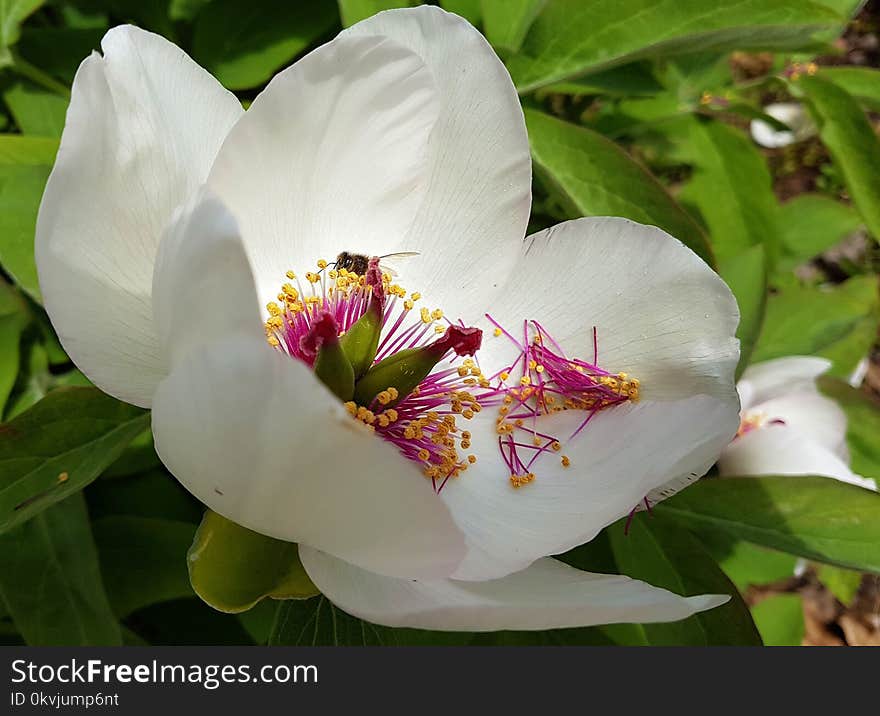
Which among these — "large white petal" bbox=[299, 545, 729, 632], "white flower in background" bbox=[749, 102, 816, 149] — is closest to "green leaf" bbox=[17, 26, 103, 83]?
"large white petal" bbox=[299, 545, 729, 632]

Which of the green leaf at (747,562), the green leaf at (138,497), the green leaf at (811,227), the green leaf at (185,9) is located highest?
the green leaf at (185,9)

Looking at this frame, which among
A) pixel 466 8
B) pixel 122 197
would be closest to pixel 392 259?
pixel 122 197

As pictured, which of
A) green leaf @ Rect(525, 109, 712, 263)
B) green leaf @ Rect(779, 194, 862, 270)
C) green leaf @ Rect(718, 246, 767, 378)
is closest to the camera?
green leaf @ Rect(525, 109, 712, 263)

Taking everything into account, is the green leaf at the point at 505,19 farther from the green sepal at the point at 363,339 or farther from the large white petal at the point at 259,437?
the large white petal at the point at 259,437

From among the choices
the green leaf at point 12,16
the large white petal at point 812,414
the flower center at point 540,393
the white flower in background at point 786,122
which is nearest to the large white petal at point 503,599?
the flower center at point 540,393

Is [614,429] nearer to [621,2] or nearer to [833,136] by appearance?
[621,2]

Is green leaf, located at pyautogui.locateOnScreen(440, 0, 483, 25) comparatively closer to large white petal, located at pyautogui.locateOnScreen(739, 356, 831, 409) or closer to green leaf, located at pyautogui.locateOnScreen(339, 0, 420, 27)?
green leaf, located at pyautogui.locateOnScreen(339, 0, 420, 27)
